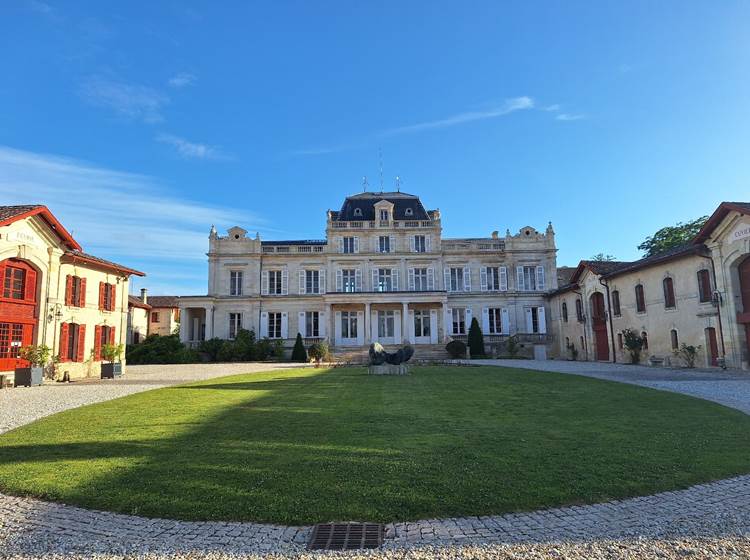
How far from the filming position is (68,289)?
2125cm

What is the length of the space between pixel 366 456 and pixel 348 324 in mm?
33796

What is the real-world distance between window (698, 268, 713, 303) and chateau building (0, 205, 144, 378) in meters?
27.5

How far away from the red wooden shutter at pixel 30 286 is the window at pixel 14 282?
11 cm

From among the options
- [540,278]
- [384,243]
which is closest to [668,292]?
[540,278]

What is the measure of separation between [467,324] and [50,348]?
29.4 m

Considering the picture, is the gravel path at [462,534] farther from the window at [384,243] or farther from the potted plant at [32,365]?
the window at [384,243]

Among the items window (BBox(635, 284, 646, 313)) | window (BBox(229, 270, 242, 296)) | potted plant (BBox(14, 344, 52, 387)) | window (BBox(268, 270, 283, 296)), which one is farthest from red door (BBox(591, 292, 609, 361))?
potted plant (BBox(14, 344, 52, 387))

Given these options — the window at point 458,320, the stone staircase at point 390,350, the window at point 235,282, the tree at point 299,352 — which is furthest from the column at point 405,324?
the window at point 235,282

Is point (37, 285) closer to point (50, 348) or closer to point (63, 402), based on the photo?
point (50, 348)

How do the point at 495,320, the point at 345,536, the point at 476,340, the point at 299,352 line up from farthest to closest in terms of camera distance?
1. the point at 495,320
2. the point at 476,340
3. the point at 299,352
4. the point at 345,536

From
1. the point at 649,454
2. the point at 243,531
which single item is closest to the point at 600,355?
the point at 649,454

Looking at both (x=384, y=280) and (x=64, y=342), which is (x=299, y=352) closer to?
(x=384, y=280)

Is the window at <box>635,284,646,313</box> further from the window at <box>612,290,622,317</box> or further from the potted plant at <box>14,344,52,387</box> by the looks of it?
the potted plant at <box>14,344,52,387</box>

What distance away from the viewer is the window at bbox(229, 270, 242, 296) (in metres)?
40.9
